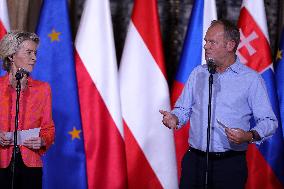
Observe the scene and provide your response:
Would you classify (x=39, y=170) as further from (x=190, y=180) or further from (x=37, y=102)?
(x=190, y=180)

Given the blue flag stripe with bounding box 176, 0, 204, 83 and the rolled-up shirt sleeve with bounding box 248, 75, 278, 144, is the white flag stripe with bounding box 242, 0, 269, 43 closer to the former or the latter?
the blue flag stripe with bounding box 176, 0, 204, 83

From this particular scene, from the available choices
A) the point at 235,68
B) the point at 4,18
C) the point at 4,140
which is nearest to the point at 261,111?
the point at 235,68

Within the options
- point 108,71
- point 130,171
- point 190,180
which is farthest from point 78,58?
point 190,180

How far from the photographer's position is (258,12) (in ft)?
12.9

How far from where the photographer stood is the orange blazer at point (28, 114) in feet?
8.81

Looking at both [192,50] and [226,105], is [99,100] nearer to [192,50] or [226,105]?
[192,50]

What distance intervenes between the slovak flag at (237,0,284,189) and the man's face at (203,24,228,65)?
1099mm

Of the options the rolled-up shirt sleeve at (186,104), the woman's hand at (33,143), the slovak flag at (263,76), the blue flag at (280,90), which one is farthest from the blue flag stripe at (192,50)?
the woman's hand at (33,143)

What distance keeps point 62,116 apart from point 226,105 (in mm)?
1298

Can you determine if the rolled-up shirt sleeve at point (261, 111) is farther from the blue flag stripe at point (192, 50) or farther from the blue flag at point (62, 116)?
the blue flag at point (62, 116)

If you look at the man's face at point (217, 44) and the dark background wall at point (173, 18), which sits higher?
the dark background wall at point (173, 18)

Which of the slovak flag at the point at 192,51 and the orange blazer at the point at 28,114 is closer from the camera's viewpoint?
the orange blazer at the point at 28,114

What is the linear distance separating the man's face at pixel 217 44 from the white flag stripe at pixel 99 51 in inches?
42.7

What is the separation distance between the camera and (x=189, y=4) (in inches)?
171
